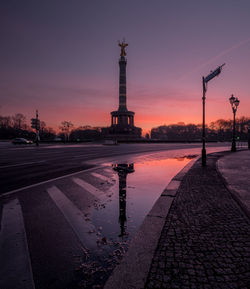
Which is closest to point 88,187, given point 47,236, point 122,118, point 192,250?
point 47,236

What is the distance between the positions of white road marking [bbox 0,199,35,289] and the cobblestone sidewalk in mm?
1564

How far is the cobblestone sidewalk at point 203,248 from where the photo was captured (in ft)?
6.88

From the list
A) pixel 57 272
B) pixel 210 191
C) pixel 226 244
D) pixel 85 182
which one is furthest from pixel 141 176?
pixel 57 272

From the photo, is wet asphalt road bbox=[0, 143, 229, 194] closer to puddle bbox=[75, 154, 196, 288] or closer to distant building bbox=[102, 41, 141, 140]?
puddle bbox=[75, 154, 196, 288]

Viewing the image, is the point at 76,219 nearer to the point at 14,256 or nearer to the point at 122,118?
the point at 14,256

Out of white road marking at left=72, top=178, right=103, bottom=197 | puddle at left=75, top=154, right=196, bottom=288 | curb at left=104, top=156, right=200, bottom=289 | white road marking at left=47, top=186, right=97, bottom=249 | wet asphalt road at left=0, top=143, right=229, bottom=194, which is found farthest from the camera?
wet asphalt road at left=0, top=143, right=229, bottom=194

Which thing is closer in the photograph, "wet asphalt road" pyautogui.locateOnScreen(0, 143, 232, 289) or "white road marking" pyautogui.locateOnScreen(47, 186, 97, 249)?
"wet asphalt road" pyautogui.locateOnScreen(0, 143, 232, 289)

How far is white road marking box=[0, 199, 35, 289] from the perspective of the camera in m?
2.12

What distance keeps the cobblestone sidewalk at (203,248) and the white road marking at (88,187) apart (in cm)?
247

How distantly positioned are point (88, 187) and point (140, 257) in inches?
160

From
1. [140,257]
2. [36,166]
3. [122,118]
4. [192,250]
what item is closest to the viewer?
[140,257]

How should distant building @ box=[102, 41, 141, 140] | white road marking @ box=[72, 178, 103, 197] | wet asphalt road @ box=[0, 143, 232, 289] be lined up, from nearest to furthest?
wet asphalt road @ box=[0, 143, 232, 289], white road marking @ box=[72, 178, 103, 197], distant building @ box=[102, 41, 141, 140]

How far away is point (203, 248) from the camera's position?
270 centimetres

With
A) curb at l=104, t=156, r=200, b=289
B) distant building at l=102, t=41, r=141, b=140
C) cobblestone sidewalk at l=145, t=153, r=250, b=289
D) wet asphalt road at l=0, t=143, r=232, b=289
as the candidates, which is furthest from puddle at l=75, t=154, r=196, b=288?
distant building at l=102, t=41, r=141, b=140
